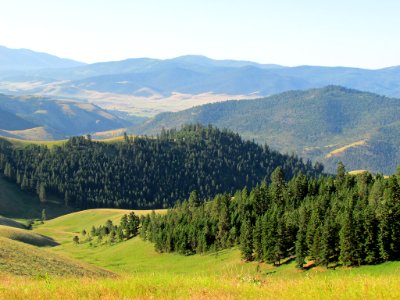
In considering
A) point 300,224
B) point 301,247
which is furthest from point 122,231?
point 301,247

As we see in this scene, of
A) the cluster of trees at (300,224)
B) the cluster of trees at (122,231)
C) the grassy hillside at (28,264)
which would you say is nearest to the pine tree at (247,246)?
the cluster of trees at (300,224)

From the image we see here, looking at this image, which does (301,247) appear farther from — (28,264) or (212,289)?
(212,289)

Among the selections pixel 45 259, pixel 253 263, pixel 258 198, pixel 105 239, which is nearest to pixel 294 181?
pixel 258 198

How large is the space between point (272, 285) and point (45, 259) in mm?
45574

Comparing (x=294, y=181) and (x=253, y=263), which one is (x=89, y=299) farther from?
(x=294, y=181)

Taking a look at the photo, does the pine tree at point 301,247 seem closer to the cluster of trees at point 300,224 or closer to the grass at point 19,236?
the cluster of trees at point 300,224

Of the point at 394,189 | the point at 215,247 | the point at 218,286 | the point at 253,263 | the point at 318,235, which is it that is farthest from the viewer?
the point at 215,247

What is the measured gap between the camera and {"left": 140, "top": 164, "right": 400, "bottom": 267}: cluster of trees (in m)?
74.7

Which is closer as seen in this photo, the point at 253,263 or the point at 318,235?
the point at 318,235

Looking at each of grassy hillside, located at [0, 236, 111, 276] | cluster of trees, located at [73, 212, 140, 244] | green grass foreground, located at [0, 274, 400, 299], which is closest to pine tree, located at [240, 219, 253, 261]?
grassy hillside, located at [0, 236, 111, 276]

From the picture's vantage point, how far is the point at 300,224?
292 feet

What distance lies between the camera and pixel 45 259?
5759 centimetres

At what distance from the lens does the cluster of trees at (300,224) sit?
2940 inches

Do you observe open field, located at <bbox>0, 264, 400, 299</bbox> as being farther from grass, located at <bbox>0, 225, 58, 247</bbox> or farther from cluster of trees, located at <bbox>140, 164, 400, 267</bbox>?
grass, located at <bbox>0, 225, 58, 247</bbox>
